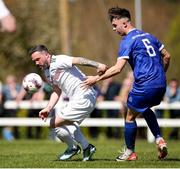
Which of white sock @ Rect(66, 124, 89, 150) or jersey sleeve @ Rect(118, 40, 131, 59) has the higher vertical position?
jersey sleeve @ Rect(118, 40, 131, 59)

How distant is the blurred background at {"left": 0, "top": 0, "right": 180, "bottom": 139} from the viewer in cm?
3279

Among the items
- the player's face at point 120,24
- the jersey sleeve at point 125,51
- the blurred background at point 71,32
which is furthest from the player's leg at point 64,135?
the blurred background at point 71,32

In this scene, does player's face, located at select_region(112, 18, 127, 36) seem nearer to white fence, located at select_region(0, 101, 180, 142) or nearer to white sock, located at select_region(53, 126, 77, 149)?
white sock, located at select_region(53, 126, 77, 149)

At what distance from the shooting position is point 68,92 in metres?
13.4

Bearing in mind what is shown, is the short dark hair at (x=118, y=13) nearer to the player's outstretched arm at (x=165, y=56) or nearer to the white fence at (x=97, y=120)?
the player's outstretched arm at (x=165, y=56)

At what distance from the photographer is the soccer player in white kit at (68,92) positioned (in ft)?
43.4

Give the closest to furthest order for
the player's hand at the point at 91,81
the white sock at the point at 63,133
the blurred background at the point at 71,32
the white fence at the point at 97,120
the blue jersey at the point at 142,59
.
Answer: the player's hand at the point at 91,81 → the blue jersey at the point at 142,59 → the white sock at the point at 63,133 → the white fence at the point at 97,120 → the blurred background at the point at 71,32

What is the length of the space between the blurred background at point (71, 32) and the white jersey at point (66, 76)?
37.0ft

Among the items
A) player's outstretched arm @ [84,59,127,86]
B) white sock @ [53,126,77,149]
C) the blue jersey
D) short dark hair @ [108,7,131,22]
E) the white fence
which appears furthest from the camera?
the white fence

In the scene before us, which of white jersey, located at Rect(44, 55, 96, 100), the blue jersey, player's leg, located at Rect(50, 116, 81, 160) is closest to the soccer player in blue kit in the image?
the blue jersey

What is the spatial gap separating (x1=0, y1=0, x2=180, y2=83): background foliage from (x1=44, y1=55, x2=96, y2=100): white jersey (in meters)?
20.6

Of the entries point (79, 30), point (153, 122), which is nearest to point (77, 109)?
point (153, 122)

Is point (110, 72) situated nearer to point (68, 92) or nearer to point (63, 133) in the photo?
point (68, 92)

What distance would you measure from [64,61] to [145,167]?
2.29m
